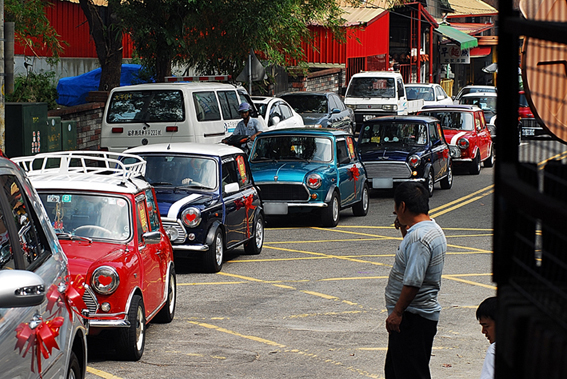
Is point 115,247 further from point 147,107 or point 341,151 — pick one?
point 147,107

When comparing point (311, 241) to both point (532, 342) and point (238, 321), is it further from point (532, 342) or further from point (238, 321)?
point (532, 342)

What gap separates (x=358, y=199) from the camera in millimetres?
16875

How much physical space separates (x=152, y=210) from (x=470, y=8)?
68656 millimetres

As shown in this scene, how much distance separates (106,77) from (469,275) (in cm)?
1442

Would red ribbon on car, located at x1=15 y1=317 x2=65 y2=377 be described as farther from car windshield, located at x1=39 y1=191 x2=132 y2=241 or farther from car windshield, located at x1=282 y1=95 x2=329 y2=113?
car windshield, located at x1=282 y1=95 x2=329 y2=113

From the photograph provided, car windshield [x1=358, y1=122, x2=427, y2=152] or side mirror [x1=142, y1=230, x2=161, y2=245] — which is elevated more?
car windshield [x1=358, y1=122, x2=427, y2=152]

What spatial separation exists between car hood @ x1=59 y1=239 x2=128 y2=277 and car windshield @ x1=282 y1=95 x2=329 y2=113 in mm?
18189

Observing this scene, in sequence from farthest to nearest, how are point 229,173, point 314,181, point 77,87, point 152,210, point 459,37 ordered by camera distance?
point 459,37 → point 77,87 → point 314,181 → point 229,173 → point 152,210

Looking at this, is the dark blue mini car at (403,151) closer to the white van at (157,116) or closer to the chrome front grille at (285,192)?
the white van at (157,116)

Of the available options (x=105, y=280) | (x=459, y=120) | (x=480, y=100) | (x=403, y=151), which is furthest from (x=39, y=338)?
(x=480, y=100)

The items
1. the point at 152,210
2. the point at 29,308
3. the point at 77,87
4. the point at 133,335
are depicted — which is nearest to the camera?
the point at 29,308

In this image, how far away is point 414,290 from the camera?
5.30 meters

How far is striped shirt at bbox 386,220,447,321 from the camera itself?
538 centimetres

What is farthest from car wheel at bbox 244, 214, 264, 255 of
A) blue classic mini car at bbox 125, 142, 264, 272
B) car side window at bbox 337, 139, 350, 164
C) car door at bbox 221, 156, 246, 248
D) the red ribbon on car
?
the red ribbon on car
